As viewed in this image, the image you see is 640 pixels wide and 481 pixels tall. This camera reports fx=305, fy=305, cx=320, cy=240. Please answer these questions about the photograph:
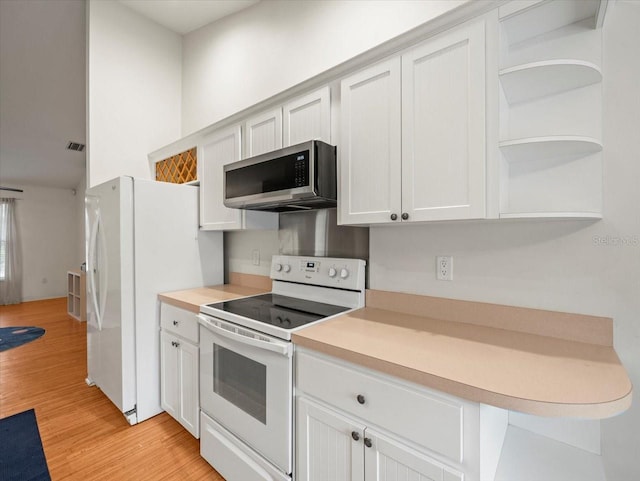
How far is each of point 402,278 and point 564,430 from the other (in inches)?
33.4

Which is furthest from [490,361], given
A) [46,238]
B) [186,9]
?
[46,238]

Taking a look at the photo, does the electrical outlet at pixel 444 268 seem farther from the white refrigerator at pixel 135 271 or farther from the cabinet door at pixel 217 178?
the white refrigerator at pixel 135 271

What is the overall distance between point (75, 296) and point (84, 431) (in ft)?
12.6

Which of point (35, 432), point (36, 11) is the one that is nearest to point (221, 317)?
point (35, 432)

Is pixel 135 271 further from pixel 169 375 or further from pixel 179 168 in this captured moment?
pixel 179 168

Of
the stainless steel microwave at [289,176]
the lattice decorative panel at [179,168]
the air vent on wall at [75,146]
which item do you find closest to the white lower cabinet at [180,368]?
the stainless steel microwave at [289,176]

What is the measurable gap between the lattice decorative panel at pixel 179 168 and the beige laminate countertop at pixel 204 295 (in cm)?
93

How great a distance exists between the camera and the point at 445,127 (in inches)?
47.1

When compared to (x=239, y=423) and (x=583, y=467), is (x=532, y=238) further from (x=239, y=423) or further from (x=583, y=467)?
(x=239, y=423)

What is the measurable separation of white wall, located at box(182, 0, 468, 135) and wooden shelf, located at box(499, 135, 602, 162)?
95cm

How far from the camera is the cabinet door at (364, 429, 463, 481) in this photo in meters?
0.90

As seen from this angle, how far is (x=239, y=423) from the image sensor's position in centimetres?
151

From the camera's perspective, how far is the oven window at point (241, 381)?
1.42m

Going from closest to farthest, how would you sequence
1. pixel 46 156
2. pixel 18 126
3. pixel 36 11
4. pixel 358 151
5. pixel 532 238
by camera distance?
1. pixel 532 238
2. pixel 358 151
3. pixel 36 11
4. pixel 18 126
5. pixel 46 156
